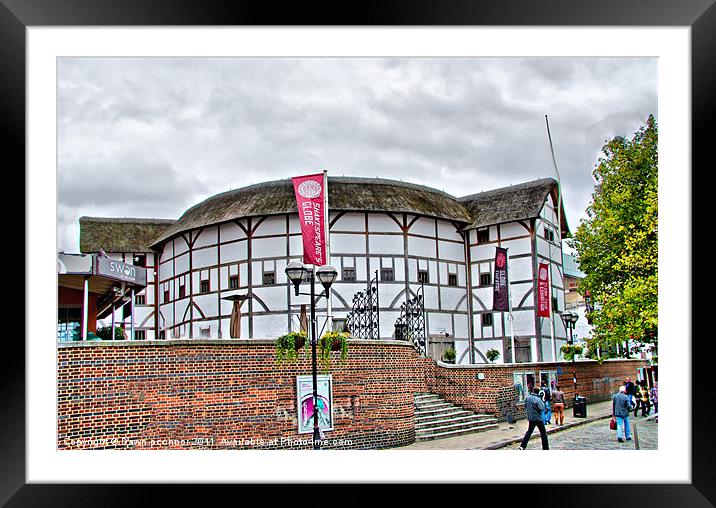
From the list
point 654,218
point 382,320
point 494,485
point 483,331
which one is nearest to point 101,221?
point 382,320

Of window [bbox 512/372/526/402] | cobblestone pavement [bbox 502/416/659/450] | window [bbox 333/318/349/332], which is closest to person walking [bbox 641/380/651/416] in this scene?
cobblestone pavement [bbox 502/416/659/450]

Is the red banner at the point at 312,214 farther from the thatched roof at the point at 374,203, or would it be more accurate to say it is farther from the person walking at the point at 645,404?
the person walking at the point at 645,404

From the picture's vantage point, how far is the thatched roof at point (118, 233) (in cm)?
3250

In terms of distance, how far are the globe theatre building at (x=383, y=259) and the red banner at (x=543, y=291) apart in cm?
82

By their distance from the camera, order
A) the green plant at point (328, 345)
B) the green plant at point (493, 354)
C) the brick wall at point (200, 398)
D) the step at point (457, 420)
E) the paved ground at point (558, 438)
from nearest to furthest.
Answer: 1. the brick wall at point (200, 398)
2. the green plant at point (328, 345)
3. the paved ground at point (558, 438)
4. the step at point (457, 420)
5. the green plant at point (493, 354)

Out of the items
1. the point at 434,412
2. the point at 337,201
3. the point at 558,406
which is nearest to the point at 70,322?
the point at 337,201

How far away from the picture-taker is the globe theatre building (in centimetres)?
Answer: 2641

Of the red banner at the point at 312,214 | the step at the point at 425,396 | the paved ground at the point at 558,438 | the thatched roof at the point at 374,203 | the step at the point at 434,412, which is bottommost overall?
the paved ground at the point at 558,438

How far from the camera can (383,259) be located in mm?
26812

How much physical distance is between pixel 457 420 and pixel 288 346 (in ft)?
17.4

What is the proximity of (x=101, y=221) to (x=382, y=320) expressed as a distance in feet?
47.3

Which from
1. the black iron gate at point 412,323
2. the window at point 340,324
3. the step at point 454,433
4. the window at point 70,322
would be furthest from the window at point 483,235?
the window at point 70,322

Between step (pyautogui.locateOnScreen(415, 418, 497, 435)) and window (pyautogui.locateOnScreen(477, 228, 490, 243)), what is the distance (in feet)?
36.4

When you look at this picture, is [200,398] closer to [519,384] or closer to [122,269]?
[122,269]
